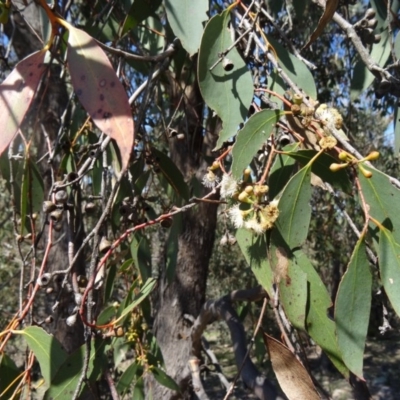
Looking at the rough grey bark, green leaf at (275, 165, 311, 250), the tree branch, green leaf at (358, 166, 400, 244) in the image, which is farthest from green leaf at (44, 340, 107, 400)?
the rough grey bark

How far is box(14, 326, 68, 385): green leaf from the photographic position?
931 mm

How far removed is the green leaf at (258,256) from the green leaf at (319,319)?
5cm

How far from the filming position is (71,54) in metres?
0.67

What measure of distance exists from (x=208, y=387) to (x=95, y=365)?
4.92m

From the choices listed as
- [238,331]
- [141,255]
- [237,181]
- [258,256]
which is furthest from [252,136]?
[238,331]

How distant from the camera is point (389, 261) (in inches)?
28.9

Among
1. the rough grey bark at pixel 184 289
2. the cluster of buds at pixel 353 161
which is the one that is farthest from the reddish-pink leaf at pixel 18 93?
the rough grey bark at pixel 184 289

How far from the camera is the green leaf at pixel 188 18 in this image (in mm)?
948

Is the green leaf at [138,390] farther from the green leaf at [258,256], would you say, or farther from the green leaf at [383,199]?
the green leaf at [383,199]

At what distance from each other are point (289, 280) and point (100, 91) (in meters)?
0.36

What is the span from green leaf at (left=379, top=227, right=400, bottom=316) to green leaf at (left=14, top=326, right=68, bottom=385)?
22.5 inches

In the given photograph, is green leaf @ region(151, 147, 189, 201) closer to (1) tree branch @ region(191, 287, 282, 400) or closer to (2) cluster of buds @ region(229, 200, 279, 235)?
(1) tree branch @ region(191, 287, 282, 400)

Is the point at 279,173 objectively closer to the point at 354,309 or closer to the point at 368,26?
the point at 354,309

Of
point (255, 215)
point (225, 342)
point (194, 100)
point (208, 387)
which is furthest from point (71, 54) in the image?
point (225, 342)
